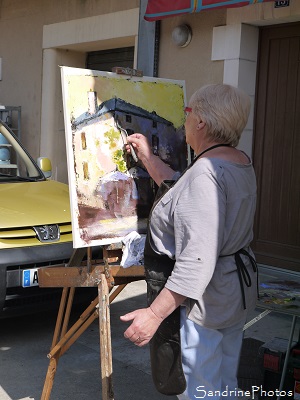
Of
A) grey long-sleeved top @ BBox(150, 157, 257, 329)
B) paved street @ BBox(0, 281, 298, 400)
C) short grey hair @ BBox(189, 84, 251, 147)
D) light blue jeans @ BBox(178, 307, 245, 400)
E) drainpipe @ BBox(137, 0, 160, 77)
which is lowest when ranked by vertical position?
paved street @ BBox(0, 281, 298, 400)

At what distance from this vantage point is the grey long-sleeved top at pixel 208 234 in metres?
2.36

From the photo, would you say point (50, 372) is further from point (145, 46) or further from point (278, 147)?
point (278, 147)

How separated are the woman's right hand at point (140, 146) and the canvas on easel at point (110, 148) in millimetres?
59

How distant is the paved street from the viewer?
4094mm

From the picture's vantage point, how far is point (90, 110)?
10.3 ft

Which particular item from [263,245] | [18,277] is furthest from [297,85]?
[18,277]

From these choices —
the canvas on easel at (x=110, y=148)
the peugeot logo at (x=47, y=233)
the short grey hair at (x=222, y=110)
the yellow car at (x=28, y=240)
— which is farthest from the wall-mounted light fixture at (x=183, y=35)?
the short grey hair at (x=222, y=110)

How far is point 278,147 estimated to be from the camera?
7.04m

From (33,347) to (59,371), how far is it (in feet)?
1.76

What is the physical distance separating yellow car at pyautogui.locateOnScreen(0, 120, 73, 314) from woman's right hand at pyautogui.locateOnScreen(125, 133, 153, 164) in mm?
1889

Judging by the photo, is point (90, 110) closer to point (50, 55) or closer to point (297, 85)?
point (297, 85)

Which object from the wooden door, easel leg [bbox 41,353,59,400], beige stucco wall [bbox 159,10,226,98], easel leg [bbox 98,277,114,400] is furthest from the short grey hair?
beige stucco wall [bbox 159,10,226,98]

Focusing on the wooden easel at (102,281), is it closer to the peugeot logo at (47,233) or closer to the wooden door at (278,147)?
the peugeot logo at (47,233)

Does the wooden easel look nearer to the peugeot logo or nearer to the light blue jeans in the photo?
the light blue jeans
